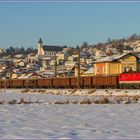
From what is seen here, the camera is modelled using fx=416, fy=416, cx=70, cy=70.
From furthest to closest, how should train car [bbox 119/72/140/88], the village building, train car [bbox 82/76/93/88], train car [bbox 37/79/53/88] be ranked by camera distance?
train car [bbox 37/79/53/88], the village building, train car [bbox 82/76/93/88], train car [bbox 119/72/140/88]

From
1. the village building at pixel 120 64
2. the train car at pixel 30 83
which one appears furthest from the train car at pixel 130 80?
the train car at pixel 30 83

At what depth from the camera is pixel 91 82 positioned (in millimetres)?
65125

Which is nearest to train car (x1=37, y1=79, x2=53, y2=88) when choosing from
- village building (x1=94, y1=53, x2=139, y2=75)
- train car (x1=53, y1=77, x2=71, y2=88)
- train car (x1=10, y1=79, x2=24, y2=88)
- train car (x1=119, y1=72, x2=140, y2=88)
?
train car (x1=53, y1=77, x2=71, y2=88)

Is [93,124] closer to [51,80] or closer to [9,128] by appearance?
[9,128]

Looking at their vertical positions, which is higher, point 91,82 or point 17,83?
point 17,83

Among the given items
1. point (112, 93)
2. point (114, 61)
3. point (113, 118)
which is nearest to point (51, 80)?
point (114, 61)

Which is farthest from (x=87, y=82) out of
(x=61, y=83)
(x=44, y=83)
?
(x=44, y=83)

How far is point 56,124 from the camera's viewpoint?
13.8 m

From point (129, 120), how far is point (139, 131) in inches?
111

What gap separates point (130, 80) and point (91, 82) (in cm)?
1099

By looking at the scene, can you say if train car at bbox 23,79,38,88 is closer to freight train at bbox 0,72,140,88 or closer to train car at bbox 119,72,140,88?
freight train at bbox 0,72,140,88

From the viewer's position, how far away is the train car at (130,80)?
5370 centimetres

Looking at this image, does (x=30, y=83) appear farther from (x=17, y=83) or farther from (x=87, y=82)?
(x=87, y=82)

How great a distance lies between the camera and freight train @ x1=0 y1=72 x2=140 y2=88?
55.0 metres
